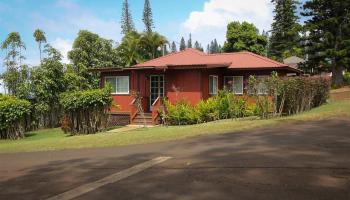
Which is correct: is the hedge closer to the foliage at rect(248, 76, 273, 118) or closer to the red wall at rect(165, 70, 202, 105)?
the foliage at rect(248, 76, 273, 118)

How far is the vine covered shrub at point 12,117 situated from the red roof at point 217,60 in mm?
6790

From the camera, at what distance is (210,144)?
11031mm

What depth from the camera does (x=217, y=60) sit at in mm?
26312

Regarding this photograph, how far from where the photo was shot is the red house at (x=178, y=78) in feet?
77.6

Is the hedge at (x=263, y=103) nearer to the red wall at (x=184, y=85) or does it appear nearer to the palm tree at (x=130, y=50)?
the red wall at (x=184, y=85)

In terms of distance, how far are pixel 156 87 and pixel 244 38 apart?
94.0 feet

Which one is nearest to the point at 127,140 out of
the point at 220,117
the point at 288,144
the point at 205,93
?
the point at 288,144

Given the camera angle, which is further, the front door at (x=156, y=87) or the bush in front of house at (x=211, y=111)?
the front door at (x=156, y=87)

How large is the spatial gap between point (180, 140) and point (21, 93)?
58.9 feet

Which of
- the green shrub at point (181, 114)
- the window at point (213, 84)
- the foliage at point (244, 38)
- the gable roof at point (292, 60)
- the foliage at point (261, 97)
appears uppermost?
the foliage at point (244, 38)

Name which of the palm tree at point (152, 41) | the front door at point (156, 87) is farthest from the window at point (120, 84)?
the palm tree at point (152, 41)

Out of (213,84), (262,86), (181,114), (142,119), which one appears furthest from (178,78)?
(262,86)

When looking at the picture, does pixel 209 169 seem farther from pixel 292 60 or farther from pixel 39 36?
pixel 292 60

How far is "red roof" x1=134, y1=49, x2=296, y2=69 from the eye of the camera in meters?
24.7
